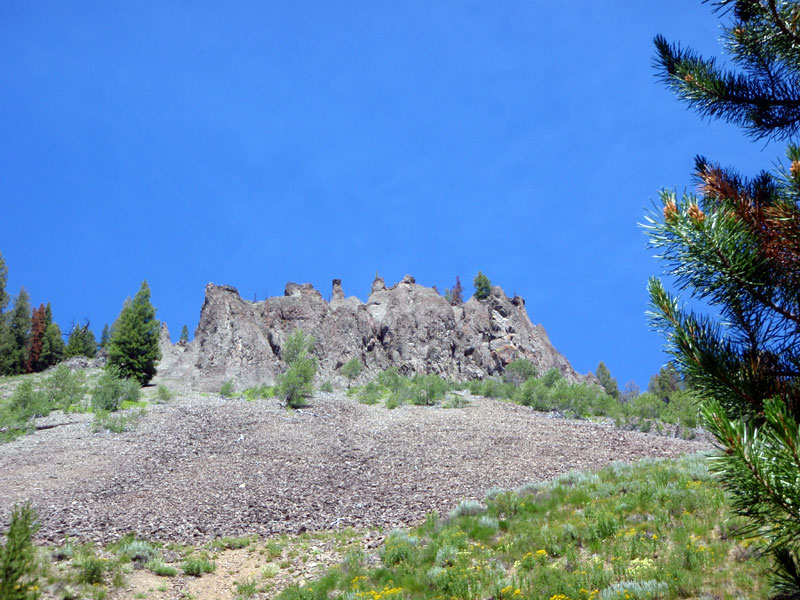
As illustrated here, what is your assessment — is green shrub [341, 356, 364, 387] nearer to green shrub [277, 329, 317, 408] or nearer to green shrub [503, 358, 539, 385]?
green shrub [277, 329, 317, 408]

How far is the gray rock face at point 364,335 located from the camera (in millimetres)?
48656

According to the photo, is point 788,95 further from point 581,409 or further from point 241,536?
point 581,409

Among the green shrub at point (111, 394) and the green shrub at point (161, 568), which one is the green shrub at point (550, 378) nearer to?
the green shrub at point (111, 394)

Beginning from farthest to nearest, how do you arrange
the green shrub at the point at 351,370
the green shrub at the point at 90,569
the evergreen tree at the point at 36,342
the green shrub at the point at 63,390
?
the evergreen tree at the point at 36,342
the green shrub at the point at 351,370
the green shrub at the point at 63,390
the green shrub at the point at 90,569

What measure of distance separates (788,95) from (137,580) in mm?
12799

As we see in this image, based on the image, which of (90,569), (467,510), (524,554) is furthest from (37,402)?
(524,554)

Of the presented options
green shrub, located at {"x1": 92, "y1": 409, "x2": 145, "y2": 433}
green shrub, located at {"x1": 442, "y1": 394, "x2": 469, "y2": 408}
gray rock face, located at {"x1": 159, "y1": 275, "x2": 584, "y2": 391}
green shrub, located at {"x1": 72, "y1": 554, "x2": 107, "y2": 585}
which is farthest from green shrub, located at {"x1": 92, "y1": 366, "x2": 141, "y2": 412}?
green shrub, located at {"x1": 72, "y1": 554, "x2": 107, "y2": 585}

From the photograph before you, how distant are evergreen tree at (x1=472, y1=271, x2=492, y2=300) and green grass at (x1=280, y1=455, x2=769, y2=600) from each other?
211 feet

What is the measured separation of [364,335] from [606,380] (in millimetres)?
41830

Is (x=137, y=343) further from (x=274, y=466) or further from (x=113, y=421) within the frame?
(x=274, y=466)

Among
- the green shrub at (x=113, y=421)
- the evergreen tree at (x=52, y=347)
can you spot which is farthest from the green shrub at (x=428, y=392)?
the evergreen tree at (x=52, y=347)

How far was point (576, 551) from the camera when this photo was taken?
352 inches

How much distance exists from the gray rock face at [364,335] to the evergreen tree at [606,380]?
304 inches

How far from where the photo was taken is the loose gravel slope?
1424cm
